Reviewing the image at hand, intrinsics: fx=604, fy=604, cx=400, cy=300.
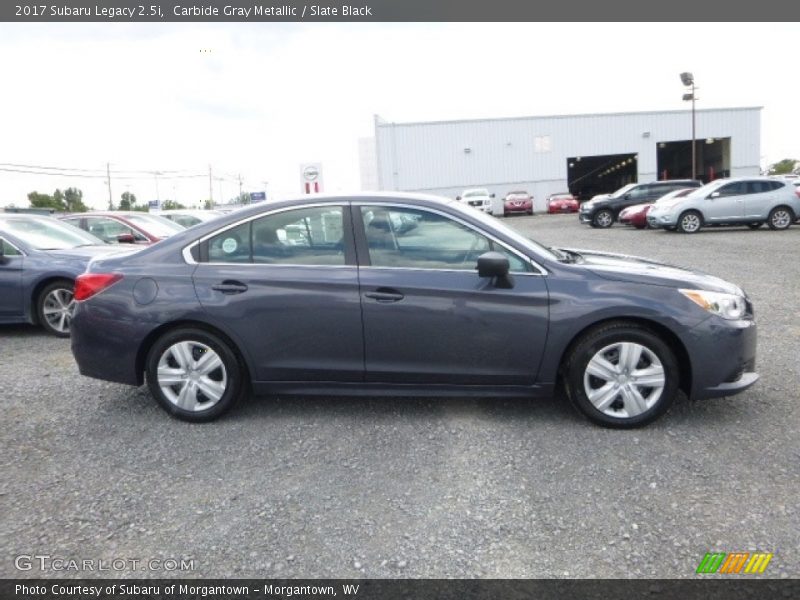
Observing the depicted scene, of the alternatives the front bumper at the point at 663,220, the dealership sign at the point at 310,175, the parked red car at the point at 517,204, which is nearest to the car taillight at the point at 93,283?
the dealership sign at the point at 310,175

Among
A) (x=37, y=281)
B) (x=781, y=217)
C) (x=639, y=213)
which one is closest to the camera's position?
(x=37, y=281)

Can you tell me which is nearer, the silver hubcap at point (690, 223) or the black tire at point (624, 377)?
the black tire at point (624, 377)

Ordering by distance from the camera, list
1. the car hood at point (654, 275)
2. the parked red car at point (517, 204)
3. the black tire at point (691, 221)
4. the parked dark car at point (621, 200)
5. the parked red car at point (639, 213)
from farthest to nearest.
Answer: the parked red car at point (517, 204)
the parked dark car at point (621, 200)
the parked red car at point (639, 213)
the black tire at point (691, 221)
the car hood at point (654, 275)

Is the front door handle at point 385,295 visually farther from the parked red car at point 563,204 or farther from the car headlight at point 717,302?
the parked red car at point 563,204

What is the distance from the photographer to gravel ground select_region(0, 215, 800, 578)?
2.58m

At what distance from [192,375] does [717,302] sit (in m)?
3.41

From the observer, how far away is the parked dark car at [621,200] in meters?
23.4

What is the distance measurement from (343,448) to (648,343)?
197 centimetres

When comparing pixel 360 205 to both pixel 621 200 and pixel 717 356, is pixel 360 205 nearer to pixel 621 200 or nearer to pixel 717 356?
pixel 717 356

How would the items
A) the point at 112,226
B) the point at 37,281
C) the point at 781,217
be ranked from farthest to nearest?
the point at 781,217, the point at 112,226, the point at 37,281

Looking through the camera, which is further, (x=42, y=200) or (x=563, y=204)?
(x=42, y=200)

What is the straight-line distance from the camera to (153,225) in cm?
1095

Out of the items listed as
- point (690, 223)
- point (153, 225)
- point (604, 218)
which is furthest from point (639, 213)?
point (153, 225)

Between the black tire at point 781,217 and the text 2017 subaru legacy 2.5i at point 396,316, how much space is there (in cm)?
1644
